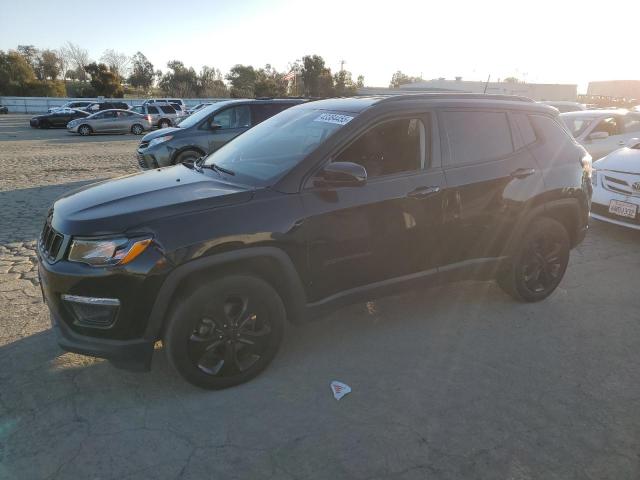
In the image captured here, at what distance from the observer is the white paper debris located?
2.89 metres

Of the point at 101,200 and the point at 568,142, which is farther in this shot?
the point at 568,142

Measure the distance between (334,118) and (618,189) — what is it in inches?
193

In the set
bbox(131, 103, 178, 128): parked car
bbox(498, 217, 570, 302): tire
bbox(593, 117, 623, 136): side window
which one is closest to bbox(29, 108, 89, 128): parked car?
bbox(131, 103, 178, 128): parked car

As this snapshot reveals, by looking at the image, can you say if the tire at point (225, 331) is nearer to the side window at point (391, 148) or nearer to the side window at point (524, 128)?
the side window at point (391, 148)

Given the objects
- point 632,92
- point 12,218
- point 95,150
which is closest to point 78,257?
point 12,218

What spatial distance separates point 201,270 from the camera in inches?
103

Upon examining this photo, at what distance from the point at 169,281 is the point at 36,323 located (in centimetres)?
188

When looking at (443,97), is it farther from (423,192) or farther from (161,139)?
(161,139)

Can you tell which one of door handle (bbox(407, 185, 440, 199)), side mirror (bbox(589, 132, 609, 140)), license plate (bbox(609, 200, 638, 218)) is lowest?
license plate (bbox(609, 200, 638, 218))

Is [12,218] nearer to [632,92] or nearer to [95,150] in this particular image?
[95,150]

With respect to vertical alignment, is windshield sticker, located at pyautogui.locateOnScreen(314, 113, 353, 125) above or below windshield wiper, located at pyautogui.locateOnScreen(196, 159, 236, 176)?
above

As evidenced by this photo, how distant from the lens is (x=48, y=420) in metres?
2.60

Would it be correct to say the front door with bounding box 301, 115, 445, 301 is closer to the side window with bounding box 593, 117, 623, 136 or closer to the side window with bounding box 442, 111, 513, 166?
the side window with bounding box 442, 111, 513, 166

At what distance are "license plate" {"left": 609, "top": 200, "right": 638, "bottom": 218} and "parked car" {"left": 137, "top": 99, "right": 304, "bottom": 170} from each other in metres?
5.61
